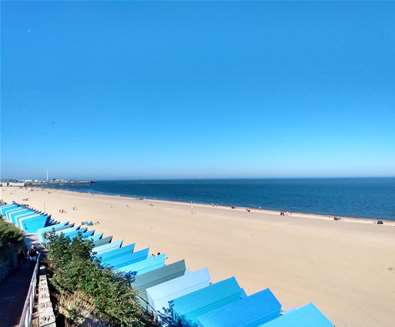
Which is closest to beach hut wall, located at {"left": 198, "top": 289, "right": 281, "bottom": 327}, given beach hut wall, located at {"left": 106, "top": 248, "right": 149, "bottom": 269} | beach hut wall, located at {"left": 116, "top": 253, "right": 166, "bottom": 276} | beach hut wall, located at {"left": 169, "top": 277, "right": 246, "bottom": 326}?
beach hut wall, located at {"left": 169, "top": 277, "right": 246, "bottom": 326}

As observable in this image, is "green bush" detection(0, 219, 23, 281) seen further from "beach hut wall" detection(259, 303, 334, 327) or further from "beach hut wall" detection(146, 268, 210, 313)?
"beach hut wall" detection(259, 303, 334, 327)

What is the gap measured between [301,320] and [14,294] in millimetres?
6896

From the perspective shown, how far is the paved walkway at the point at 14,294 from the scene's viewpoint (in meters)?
6.42

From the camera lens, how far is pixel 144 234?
2011cm

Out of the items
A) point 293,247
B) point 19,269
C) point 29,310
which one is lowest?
point 293,247

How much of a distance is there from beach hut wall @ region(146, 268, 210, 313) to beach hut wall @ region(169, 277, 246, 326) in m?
0.39

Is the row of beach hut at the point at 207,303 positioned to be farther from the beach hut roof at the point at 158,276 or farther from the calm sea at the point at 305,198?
the calm sea at the point at 305,198

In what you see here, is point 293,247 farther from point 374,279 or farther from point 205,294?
point 205,294

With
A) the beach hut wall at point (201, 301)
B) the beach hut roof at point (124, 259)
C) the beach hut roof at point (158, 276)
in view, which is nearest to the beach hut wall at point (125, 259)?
the beach hut roof at point (124, 259)

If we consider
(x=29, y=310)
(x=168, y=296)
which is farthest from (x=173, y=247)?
(x=29, y=310)

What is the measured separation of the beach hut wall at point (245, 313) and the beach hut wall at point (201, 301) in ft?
1.44

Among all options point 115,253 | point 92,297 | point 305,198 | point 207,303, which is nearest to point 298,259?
point 115,253

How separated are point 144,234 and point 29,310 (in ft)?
52.3

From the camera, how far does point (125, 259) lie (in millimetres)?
10484
